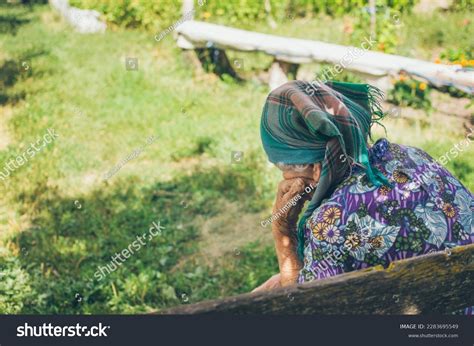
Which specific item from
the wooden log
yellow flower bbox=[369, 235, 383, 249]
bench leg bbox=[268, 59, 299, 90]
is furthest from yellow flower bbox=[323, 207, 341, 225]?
bench leg bbox=[268, 59, 299, 90]

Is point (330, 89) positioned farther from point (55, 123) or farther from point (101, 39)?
point (101, 39)

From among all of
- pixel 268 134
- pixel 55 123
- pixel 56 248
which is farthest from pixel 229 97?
pixel 268 134

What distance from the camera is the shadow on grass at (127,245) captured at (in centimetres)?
542

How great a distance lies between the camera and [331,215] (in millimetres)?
3029

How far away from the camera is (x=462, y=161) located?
271 inches

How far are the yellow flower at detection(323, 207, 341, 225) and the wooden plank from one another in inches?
192

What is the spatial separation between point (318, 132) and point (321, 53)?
18.0 ft

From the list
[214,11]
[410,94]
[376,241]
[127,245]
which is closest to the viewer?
[376,241]

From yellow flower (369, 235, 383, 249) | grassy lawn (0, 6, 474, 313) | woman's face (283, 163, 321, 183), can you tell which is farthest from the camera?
grassy lawn (0, 6, 474, 313)

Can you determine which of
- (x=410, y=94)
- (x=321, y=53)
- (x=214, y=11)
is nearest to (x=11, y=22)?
(x=214, y=11)

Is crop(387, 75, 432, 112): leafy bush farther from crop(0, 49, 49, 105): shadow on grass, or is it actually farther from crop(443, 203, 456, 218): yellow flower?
crop(443, 203, 456, 218): yellow flower

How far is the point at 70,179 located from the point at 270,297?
16.5 ft

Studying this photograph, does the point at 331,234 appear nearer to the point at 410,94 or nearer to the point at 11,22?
the point at 410,94

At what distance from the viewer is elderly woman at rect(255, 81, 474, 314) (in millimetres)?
3000
